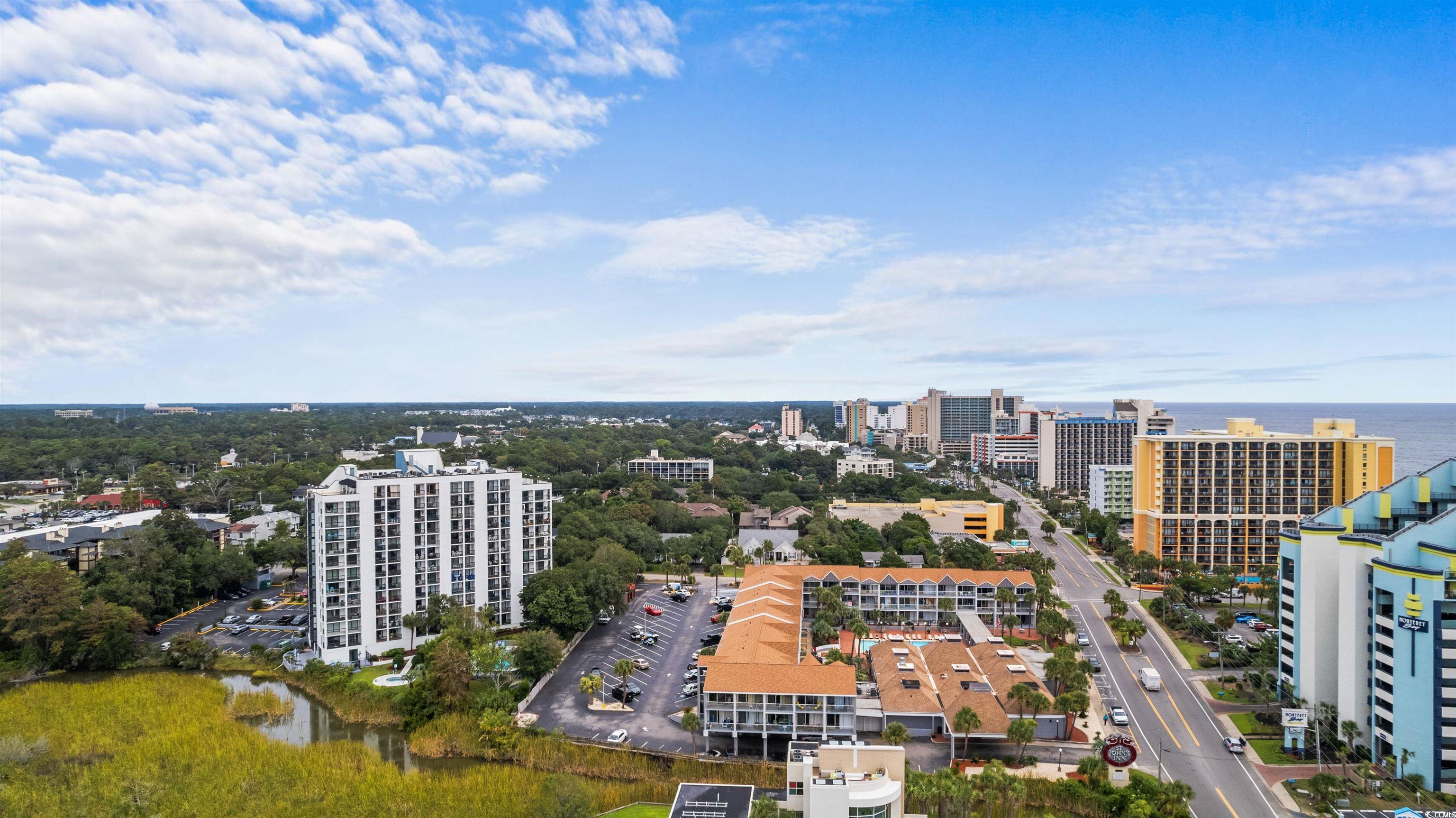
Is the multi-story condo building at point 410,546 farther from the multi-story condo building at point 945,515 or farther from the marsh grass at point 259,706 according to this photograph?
the multi-story condo building at point 945,515

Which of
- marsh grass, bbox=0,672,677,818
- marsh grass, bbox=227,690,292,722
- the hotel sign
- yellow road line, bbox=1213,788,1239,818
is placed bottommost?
marsh grass, bbox=227,690,292,722

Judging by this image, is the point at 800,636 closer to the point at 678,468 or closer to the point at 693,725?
the point at 693,725

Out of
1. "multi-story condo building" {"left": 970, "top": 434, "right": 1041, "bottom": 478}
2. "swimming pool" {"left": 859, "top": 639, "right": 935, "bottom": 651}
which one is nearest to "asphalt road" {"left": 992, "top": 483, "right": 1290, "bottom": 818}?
"swimming pool" {"left": 859, "top": 639, "right": 935, "bottom": 651}

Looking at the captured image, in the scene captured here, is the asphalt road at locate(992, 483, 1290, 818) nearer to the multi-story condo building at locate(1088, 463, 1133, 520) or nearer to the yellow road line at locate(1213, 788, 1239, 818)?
the yellow road line at locate(1213, 788, 1239, 818)

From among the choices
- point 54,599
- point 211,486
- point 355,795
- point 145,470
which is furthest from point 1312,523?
point 145,470

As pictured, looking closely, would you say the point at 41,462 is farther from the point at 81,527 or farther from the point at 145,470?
the point at 81,527

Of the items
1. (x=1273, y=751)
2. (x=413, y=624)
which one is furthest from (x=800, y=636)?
(x=413, y=624)
